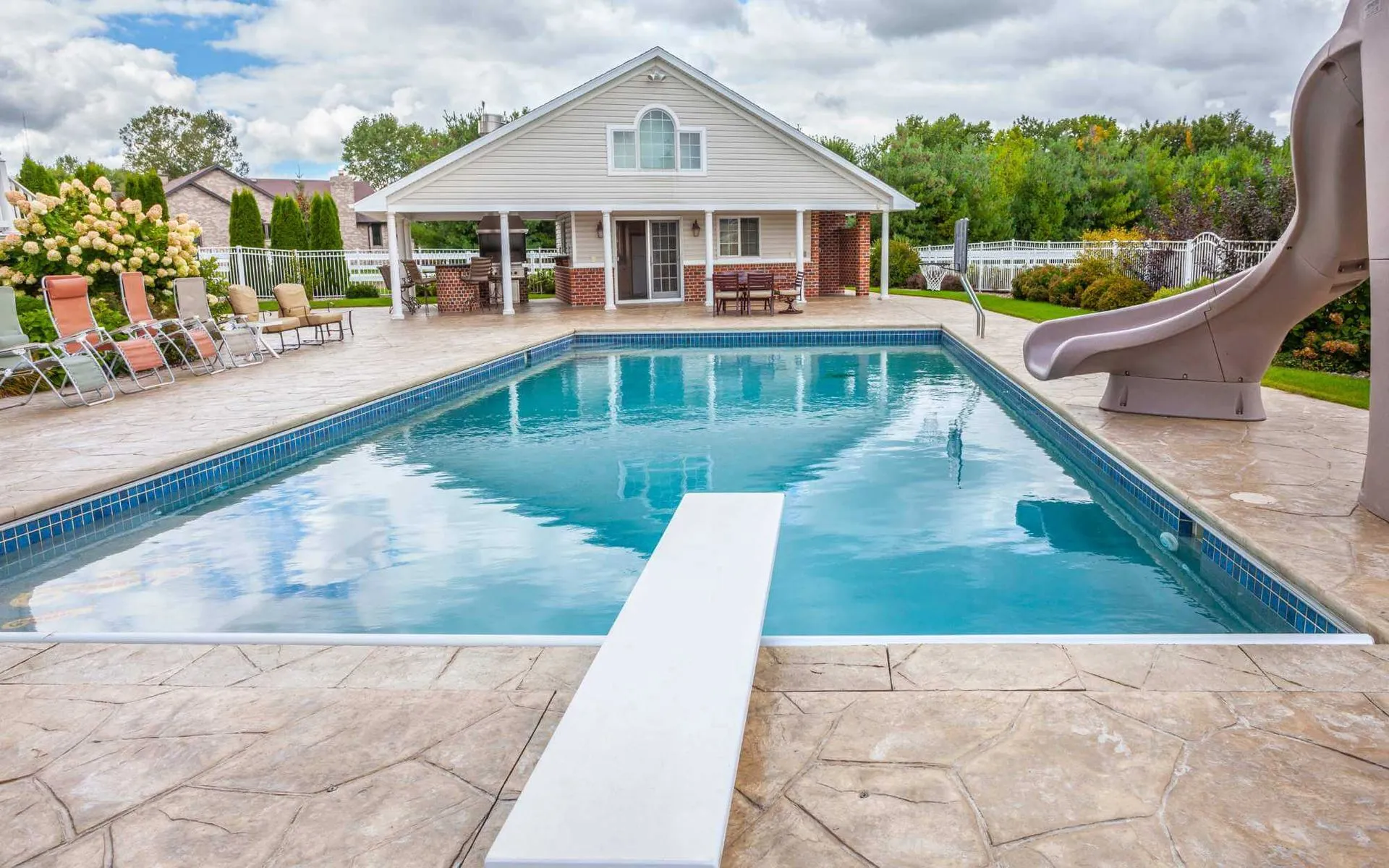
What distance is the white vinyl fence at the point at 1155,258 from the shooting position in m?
13.2

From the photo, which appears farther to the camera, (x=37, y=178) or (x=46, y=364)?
(x=37, y=178)

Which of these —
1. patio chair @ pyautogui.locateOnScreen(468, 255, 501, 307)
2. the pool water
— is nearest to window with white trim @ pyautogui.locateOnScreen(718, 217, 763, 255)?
patio chair @ pyautogui.locateOnScreen(468, 255, 501, 307)

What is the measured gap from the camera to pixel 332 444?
7.91 m

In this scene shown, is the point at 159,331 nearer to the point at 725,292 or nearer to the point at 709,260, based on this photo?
the point at 725,292

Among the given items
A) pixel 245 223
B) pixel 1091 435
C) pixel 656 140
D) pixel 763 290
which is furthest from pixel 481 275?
pixel 1091 435

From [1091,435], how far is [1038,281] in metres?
13.8

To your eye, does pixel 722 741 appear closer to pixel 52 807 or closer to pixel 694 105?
pixel 52 807

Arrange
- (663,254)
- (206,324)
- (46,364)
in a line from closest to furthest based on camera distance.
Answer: (46,364) → (206,324) → (663,254)

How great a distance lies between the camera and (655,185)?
19.4 meters

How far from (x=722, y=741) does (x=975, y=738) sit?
2.64 ft

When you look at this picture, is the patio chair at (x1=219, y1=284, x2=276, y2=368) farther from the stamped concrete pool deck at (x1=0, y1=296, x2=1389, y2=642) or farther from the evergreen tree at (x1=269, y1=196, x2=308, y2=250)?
the evergreen tree at (x1=269, y1=196, x2=308, y2=250)

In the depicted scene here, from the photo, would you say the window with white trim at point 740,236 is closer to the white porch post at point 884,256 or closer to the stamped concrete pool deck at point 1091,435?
the white porch post at point 884,256

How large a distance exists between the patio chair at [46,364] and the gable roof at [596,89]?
336 inches

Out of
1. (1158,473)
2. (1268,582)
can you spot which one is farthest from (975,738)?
(1158,473)
